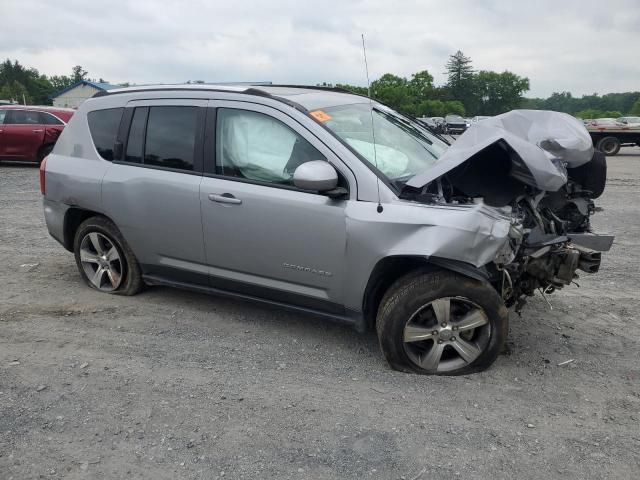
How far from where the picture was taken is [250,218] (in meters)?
3.90

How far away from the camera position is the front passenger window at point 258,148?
12.5 ft

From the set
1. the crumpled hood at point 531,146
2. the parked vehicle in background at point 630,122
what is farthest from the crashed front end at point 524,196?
the parked vehicle in background at point 630,122

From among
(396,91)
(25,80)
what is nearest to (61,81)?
(25,80)

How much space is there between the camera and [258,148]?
3.98 metres

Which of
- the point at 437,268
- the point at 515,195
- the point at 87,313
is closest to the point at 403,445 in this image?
the point at 437,268

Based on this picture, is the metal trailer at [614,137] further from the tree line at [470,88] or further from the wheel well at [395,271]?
the tree line at [470,88]

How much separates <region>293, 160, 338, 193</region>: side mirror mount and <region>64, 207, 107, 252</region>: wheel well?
230 centimetres

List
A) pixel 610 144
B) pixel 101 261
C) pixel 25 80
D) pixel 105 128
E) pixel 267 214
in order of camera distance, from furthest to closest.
A: 1. pixel 25 80
2. pixel 610 144
3. pixel 101 261
4. pixel 105 128
5. pixel 267 214

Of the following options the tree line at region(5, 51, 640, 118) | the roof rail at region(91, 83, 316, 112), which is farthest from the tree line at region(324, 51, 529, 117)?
A: the roof rail at region(91, 83, 316, 112)

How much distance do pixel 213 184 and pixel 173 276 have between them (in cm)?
95

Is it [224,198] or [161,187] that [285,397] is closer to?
[224,198]

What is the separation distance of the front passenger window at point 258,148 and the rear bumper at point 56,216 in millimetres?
1840

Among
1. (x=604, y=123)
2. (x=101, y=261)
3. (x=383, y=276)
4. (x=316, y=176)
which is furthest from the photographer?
(x=604, y=123)

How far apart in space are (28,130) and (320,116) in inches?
511
